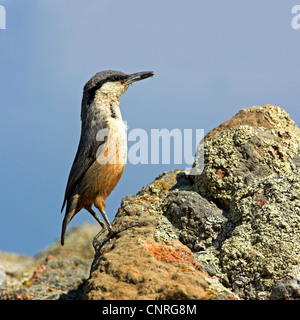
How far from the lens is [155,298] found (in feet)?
13.3

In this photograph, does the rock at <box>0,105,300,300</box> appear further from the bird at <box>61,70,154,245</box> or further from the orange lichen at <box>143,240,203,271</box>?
the bird at <box>61,70,154,245</box>

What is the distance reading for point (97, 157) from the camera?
593 centimetres

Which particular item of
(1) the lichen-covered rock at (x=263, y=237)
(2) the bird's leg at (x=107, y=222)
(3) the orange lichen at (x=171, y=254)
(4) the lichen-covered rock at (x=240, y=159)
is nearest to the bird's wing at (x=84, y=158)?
(2) the bird's leg at (x=107, y=222)

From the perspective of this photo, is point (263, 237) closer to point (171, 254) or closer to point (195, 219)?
point (195, 219)

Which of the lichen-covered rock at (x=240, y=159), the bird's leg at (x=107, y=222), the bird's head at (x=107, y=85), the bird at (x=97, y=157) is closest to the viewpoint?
the bird's leg at (x=107, y=222)

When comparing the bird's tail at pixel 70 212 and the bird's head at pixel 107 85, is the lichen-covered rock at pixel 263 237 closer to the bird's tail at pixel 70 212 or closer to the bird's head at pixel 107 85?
the bird's tail at pixel 70 212

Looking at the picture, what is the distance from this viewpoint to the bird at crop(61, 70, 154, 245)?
19.3 ft

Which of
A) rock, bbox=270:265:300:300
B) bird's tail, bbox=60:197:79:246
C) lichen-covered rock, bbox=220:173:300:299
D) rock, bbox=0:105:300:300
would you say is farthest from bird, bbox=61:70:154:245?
rock, bbox=270:265:300:300

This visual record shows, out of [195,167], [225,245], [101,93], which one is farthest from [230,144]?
[101,93]

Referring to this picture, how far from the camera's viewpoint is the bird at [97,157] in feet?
19.3

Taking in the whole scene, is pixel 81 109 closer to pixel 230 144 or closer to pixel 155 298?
pixel 230 144

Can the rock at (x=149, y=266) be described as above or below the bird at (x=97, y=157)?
below
